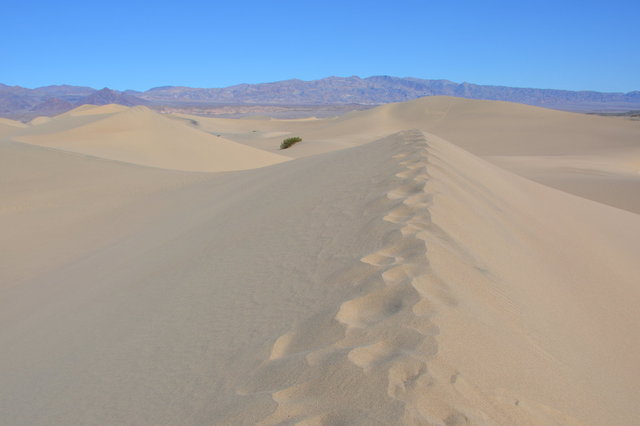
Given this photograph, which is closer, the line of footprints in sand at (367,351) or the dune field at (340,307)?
the line of footprints in sand at (367,351)

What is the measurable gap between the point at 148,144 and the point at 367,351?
13888 mm

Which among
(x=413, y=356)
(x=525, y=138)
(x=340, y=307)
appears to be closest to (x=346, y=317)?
(x=340, y=307)

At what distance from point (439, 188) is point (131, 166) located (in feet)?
27.9

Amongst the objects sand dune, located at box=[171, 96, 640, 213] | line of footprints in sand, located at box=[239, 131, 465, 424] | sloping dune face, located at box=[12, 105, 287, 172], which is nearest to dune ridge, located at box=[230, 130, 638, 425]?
line of footprints in sand, located at box=[239, 131, 465, 424]

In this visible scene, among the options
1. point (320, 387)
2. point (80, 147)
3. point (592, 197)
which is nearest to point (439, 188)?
point (320, 387)

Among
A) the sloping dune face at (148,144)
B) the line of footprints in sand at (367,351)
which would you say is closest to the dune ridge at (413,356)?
the line of footprints in sand at (367,351)

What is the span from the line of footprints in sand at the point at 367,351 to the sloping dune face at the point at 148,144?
10622 millimetres

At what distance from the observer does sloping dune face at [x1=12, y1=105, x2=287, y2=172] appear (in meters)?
13.0

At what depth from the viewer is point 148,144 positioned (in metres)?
14.5

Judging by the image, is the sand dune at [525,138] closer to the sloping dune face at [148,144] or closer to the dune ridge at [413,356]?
the sloping dune face at [148,144]

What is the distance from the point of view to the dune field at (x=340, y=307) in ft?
5.82

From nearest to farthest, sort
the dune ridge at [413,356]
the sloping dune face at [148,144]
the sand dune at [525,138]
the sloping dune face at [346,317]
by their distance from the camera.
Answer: the dune ridge at [413,356] < the sloping dune face at [346,317] < the sand dune at [525,138] < the sloping dune face at [148,144]

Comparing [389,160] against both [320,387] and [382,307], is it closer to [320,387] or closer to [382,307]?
[382,307]

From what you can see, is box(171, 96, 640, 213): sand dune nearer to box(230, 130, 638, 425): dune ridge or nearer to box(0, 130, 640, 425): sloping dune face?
box(0, 130, 640, 425): sloping dune face
